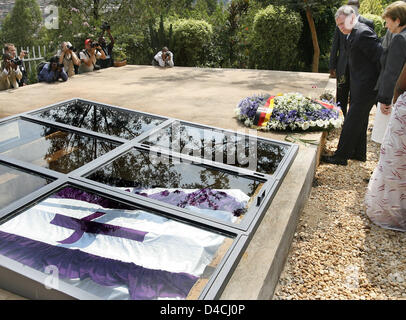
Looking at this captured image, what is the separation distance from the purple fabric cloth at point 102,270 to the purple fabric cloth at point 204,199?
655 mm

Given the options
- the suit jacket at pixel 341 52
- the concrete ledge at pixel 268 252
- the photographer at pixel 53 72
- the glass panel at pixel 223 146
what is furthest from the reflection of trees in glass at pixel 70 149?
the photographer at pixel 53 72

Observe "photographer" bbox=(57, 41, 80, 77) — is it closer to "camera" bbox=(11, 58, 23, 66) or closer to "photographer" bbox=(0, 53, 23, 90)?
"camera" bbox=(11, 58, 23, 66)

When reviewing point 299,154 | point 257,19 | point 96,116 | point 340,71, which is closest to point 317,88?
point 340,71

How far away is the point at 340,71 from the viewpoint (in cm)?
480

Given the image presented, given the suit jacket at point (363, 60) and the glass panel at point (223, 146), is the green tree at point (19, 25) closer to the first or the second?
the glass panel at point (223, 146)

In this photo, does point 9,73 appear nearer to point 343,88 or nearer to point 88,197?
point 88,197

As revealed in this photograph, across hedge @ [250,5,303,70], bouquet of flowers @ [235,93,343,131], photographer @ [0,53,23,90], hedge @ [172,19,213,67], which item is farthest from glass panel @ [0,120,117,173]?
hedge @ [250,5,303,70]

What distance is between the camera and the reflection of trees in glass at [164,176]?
265cm

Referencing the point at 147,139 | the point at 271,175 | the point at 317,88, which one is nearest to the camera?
the point at 271,175

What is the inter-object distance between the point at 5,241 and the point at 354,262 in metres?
2.33

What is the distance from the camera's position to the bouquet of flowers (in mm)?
4234

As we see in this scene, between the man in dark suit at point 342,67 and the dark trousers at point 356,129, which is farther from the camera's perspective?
the man in dark suit at point 342,67

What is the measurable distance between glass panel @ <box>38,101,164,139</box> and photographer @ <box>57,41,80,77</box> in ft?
9.47
